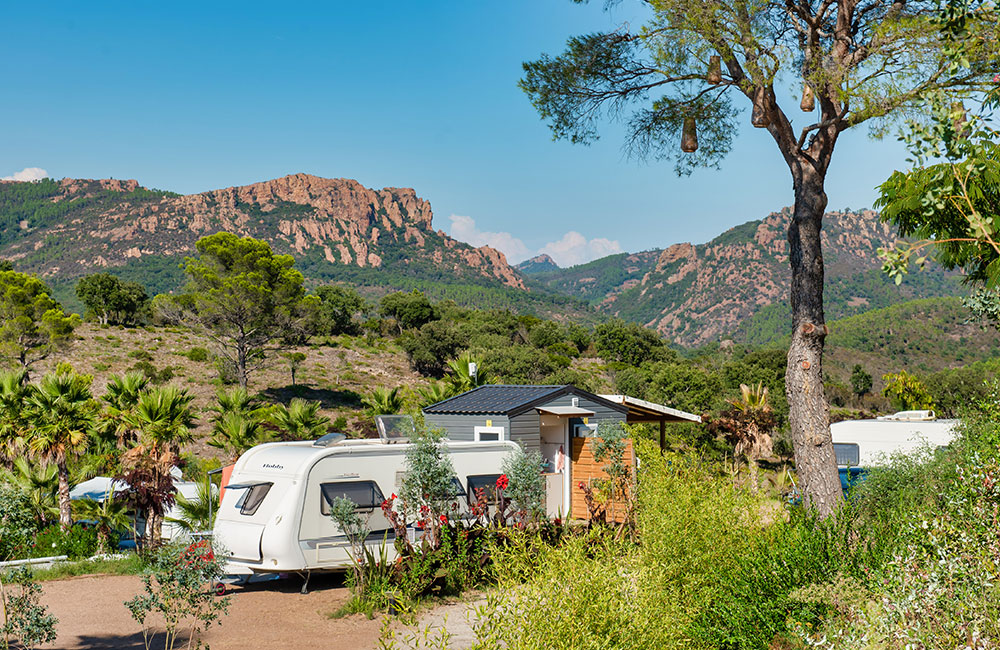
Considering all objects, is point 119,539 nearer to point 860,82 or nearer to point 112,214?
point 860,82

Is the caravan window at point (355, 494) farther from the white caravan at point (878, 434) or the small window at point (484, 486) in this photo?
the white caravan at point (878, 434)

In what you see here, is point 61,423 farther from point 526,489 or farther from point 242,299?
point 242,299

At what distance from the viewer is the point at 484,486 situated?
432 inches

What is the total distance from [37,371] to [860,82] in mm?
33942

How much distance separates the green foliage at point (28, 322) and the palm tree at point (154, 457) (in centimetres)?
2344

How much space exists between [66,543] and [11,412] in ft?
9.06

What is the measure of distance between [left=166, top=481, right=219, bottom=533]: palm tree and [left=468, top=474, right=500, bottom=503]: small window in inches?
151

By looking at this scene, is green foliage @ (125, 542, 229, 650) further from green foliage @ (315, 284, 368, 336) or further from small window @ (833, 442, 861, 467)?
green foliage @ (315, 284, 368, 336)

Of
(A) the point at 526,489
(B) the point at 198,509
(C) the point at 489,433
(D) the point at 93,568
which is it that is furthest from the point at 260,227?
(A) the point at 526,489

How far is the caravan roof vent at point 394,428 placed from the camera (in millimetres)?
10953

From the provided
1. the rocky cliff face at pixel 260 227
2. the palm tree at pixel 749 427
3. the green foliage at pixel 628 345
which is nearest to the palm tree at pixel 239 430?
the palm tree at pixel 749 427

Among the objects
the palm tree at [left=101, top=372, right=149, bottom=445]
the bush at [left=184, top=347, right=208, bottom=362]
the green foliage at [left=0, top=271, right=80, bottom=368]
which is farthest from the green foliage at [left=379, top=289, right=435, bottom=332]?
the palm tree at [left=101, top=372, right=149, bottom=445]

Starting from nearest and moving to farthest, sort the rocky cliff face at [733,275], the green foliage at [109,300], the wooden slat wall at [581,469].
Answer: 1. the wooden slat wall at [581,469]
2. the green foliage at [109,300]
3. the rocky cliff face at [733,275]

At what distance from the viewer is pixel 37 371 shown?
32125 millimetres
